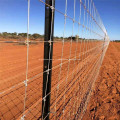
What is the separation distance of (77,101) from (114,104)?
0.98 m

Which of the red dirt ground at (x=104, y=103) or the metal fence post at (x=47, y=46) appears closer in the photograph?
the metal fence post at (x=47, y=46)

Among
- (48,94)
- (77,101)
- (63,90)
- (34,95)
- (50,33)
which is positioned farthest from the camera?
(63,90)

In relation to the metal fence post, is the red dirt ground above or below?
below

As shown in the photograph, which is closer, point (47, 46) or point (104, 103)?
point (47, 46)

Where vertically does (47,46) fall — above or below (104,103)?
above

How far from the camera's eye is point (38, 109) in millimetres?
2242

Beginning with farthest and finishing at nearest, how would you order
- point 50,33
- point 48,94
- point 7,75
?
point 7,75 → point 48,94 → point 50,33

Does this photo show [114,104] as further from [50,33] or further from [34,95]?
[50,33]

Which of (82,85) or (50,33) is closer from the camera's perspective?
(50,33)

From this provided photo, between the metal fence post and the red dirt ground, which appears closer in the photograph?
the metal fence post

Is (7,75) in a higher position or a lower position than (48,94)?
lower

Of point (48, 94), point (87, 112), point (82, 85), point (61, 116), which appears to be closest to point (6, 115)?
point (61, 116)

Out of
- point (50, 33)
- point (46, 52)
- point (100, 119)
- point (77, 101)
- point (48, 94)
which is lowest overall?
point (100, 119)

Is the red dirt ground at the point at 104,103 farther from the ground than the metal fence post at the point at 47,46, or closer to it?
closer to it
